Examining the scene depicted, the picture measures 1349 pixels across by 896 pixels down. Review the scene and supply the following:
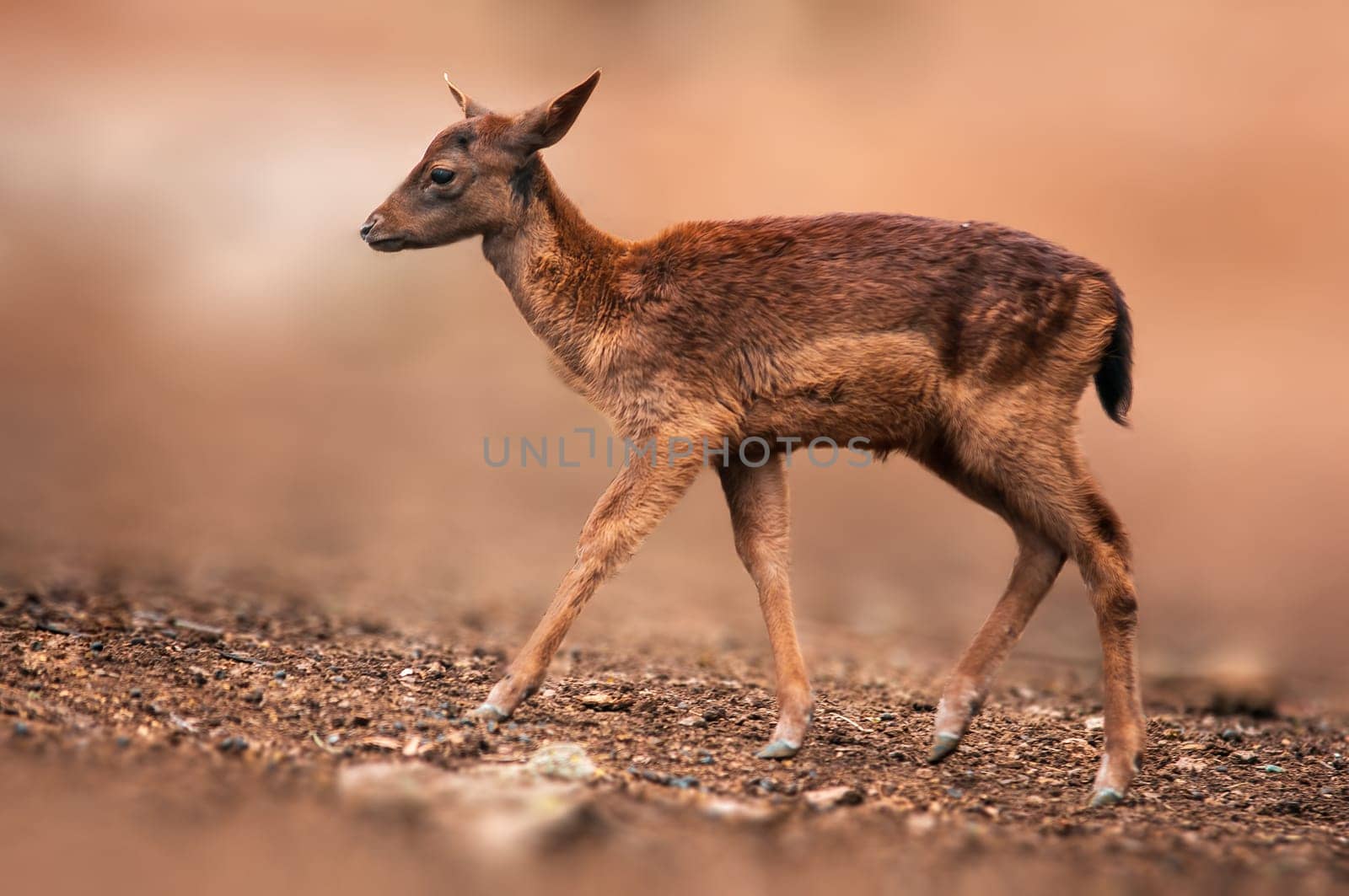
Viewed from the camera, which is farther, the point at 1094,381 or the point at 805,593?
the point at 805,593

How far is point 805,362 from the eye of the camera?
752 centimetres

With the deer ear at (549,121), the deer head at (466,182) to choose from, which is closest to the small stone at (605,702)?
the deer head at (466,182)

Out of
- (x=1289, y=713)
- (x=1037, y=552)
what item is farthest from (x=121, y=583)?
(x=1289, y=713)

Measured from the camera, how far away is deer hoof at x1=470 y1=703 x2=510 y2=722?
290 inches

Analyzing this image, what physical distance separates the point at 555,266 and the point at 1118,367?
3.29m

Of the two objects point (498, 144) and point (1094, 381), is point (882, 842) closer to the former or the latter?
point (1094, 381)

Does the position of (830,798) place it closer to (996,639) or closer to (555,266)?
(996,639)

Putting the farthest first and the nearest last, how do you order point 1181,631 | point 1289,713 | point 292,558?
point 292,558 → point 1181,631 → point 1289,713

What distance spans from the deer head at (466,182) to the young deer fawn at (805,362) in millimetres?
12

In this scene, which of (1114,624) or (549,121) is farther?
(549,121)

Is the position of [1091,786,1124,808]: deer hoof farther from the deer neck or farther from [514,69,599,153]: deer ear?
[514,69,599,153]: deer ear

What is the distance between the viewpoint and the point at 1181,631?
13.2m

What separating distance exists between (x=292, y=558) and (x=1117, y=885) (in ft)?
34.1

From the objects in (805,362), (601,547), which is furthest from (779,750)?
(805,362)
